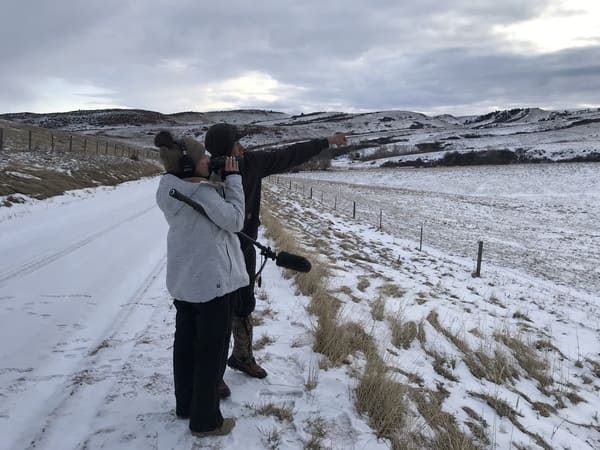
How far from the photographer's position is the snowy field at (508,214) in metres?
14.9

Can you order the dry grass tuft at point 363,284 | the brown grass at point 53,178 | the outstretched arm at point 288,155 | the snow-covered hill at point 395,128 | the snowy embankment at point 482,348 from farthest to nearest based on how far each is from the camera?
the snow-covered hill at point 395,128 → the brown grass at point 53,178 → the dry grass tuft at point 363,284 → the snowy embankment at point 482,348 → the outstretched arm at point 288,155

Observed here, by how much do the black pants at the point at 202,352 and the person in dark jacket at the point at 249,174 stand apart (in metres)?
0.68

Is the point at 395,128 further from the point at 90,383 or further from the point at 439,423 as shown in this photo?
the point at 90,383

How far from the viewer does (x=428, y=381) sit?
14.9 feet

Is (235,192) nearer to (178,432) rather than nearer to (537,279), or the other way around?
(178,432)

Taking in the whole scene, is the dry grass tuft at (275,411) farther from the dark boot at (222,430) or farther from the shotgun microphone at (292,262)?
the shotgun microphone at (292,262)

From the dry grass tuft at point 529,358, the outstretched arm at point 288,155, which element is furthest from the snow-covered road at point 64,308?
the dry grass tuft at point 529,358

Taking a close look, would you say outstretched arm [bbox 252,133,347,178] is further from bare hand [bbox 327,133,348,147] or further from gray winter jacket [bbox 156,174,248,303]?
gray winter jacket [bbox 156,174,248,303]

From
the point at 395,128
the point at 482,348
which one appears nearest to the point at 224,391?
the point at 482,348

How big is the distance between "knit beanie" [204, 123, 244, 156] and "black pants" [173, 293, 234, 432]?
0.98 metres

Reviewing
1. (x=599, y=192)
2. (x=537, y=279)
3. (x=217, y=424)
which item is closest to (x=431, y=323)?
(x=217, y=424)

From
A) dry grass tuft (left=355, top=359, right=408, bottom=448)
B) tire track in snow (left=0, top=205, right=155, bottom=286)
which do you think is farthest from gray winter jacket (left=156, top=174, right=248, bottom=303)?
Answer: tire track in snow (left=0, top=205, right=155, bottom=286)

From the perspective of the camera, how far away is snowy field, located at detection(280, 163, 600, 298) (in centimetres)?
1491

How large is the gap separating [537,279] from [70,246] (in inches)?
458
